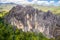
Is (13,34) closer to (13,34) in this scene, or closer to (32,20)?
(13,34)

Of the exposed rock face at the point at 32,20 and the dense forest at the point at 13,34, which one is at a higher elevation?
the exposed rock face at the point at 32,20

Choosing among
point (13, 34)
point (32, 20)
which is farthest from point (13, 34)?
point (32, 20)

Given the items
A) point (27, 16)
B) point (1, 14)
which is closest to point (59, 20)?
point (27, 16)

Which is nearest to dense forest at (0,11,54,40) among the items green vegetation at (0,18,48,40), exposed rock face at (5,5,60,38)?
green vegetation at (0,18,48,40)

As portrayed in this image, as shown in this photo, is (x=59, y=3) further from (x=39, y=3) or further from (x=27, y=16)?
(x=27, y=16)

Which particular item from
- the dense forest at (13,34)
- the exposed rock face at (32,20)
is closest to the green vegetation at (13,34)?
the dense forest at (13,34)

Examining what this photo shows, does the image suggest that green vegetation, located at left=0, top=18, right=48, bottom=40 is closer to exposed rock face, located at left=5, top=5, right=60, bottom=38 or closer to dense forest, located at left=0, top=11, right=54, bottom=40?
dense forest, located at left=0, top=11, right=54, bottom=40

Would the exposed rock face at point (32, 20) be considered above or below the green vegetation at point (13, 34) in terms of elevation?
above

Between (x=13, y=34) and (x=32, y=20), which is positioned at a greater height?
(x=32, y=20)

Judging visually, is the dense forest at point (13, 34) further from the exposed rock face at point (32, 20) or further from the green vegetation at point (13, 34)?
the exposed rock face at point (32, 20)
